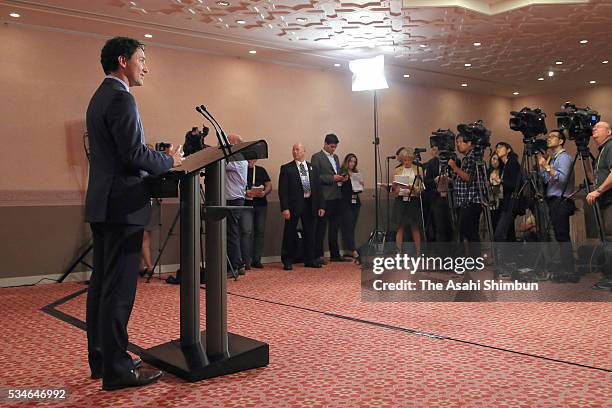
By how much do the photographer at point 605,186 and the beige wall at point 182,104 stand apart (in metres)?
4.22

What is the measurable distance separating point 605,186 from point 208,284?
11.7ft

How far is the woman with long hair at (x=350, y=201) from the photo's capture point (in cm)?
789

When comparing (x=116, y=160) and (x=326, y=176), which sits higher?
(x=326, y=176)

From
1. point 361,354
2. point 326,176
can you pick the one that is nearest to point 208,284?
point 361,354

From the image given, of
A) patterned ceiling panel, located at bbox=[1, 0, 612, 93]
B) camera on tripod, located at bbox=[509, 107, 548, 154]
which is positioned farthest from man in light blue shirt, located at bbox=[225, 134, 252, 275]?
camera on tripod, located at bbox=[509, 107, 548, 154]

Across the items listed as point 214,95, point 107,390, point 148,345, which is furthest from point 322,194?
point 107,390

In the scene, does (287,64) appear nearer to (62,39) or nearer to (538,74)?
(62,39)

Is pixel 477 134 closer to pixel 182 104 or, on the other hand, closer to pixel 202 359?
pixel 182 104

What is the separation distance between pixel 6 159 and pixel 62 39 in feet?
4.72

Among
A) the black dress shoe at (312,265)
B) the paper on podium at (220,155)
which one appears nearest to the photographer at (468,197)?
the black dress shoe at (312,265)

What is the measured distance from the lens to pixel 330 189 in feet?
25.0

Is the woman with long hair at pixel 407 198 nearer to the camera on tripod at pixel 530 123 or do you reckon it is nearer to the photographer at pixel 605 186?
the camera on tripod at pixel 530 123

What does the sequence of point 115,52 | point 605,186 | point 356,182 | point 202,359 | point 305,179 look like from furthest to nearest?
1. point 356,182
2. point 305,179
3. point 605,186
4. point 202,359
5. point 115,52

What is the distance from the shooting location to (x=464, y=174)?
18.9ft
